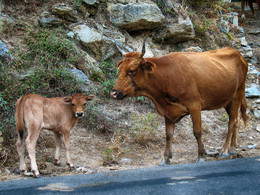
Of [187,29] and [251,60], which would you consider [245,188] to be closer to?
[187,29]

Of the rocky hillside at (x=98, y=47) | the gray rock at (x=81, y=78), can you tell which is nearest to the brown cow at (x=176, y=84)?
the rocky hillside at (x=98, y=47)

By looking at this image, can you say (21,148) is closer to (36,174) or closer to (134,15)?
(36,174)

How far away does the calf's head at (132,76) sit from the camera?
6.02 meters

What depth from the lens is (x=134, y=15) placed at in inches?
433

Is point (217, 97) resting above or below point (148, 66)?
below

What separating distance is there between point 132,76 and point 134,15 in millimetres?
5377

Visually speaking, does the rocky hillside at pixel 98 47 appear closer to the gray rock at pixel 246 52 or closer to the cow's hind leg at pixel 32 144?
the gray rock at pixel 246 52

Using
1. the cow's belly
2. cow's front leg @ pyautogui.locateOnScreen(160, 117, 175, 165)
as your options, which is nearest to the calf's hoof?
cow's front leg @ pyautogui.locateOnScreen(160, 117, 175, 165)

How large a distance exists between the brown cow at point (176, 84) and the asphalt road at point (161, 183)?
179cm

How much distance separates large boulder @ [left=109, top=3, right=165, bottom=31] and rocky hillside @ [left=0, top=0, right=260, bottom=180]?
0.03m

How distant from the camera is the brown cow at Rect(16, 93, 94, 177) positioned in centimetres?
568

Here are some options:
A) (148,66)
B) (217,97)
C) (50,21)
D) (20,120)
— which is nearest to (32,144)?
(20,120)

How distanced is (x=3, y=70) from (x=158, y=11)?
225 inches

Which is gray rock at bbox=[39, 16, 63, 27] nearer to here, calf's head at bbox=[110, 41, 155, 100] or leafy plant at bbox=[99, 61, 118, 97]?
leafy plant at bbox=[99, 61, 118, 97]
